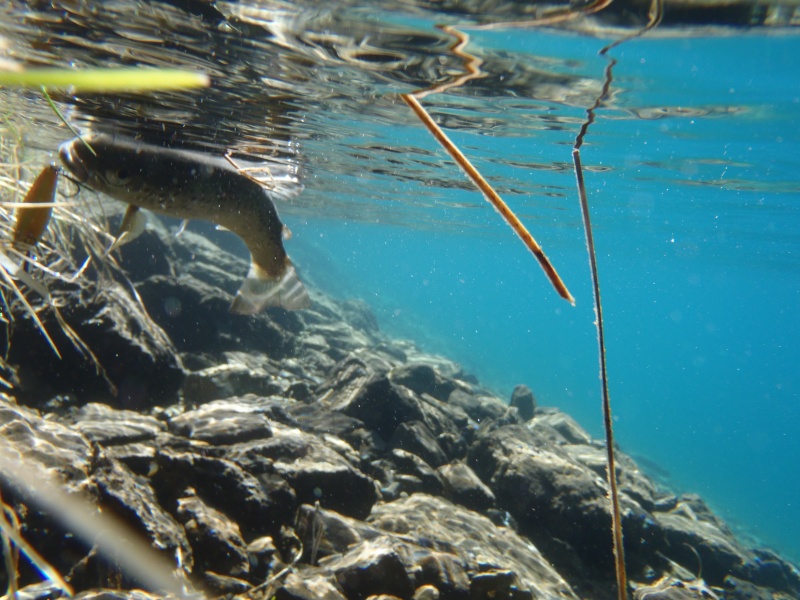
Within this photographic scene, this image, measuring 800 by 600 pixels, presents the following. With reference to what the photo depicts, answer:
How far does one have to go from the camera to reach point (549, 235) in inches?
1356

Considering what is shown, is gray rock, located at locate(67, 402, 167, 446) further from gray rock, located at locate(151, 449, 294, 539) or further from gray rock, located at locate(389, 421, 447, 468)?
gray rock, located at locate(389, 421, 447, 468)

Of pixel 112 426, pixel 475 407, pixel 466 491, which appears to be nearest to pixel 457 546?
pixel 466 491

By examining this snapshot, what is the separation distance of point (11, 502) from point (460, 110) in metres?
8.97

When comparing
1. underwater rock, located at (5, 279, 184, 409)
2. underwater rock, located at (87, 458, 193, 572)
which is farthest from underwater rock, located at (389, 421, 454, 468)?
underwater rock, located at (87, 458, 193, 572)

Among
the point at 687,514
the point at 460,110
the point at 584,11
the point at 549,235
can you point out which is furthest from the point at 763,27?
the point at 549,235

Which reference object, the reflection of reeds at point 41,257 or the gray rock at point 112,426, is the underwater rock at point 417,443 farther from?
the reflection of reeds at point 41,257

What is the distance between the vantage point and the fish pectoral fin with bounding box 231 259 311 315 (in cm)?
586

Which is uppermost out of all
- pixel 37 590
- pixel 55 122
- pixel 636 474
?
pixel 55 122

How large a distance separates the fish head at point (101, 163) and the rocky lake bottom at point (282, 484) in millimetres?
2014

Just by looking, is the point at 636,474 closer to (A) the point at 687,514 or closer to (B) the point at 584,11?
(A) the point at 687,514

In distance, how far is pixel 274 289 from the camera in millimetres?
5926

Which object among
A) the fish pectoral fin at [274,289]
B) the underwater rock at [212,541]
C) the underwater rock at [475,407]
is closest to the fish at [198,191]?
the fish pectoral fin at [274,289]

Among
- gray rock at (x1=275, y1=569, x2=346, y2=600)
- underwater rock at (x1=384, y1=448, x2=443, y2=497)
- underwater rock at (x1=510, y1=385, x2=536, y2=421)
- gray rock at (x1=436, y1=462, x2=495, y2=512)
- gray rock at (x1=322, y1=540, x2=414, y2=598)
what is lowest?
underwater rock at (x1=510, y1=385, x2=536, y2=421)

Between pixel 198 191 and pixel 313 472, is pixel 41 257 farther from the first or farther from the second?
pixel 313 472
